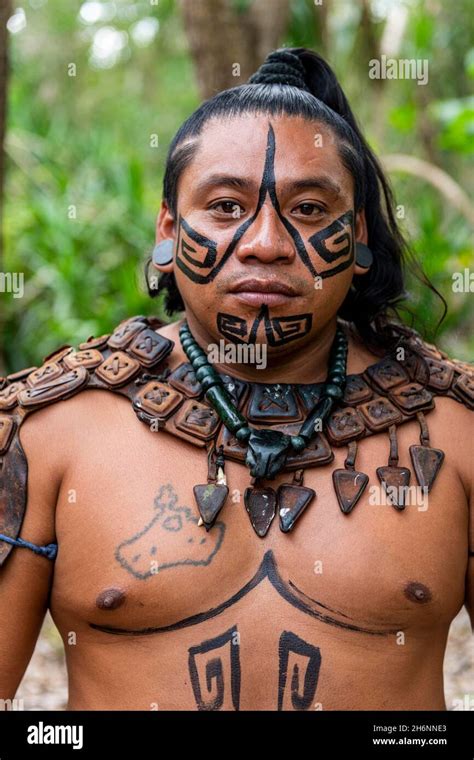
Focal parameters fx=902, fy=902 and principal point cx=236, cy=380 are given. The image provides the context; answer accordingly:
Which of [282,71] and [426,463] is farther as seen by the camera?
[282,71]

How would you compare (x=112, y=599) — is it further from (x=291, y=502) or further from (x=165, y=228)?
(x=165, y=228)

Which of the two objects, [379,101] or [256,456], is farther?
[379,101]

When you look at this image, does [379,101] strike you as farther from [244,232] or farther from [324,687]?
[324,687]

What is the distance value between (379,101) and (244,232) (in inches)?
215

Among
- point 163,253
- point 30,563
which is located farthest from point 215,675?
point 163,253

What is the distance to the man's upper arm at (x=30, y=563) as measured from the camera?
2322 millimetres

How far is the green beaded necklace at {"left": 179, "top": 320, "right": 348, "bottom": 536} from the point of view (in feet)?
7.51

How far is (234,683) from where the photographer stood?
221 cm

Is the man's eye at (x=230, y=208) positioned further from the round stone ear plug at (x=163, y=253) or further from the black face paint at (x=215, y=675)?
the black face paint at (x=215, y=675)

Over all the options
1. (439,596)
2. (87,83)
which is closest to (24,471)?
(439,596)

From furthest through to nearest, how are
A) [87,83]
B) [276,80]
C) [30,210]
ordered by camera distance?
1. [87,83]
2. [30,210]
3. [276,80]

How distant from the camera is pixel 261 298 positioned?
227 centimetres

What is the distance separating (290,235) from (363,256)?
13.4 inches

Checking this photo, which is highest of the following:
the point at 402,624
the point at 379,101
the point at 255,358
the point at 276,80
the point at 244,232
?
the point at 379,101
